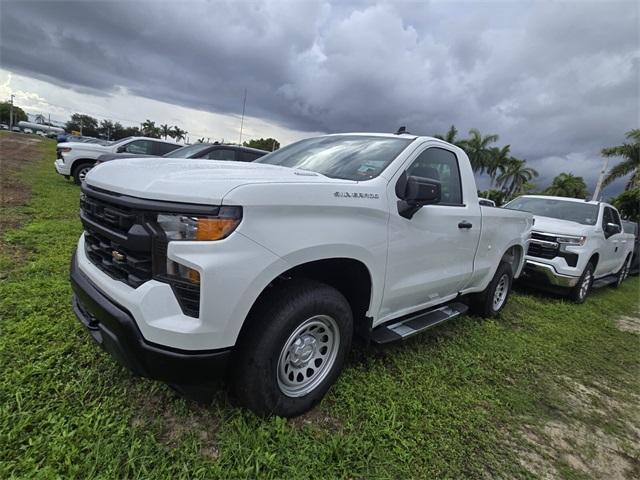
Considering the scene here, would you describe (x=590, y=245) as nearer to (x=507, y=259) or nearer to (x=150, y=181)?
(x=507, y=259)

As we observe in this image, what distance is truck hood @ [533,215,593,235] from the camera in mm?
6125

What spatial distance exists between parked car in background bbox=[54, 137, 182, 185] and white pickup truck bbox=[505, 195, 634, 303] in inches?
387

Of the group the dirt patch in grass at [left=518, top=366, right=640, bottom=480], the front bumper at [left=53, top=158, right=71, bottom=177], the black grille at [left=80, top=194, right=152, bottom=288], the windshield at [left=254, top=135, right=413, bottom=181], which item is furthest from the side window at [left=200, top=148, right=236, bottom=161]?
the dirt patch in grass at [left=518, top=366, right=640, bottom=480]

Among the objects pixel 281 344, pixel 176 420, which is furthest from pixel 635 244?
pixel 176 420

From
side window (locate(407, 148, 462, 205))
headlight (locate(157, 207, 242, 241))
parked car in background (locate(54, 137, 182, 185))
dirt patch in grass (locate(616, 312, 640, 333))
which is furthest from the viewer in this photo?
parked car in background (locate(54, 137, 182, 185))

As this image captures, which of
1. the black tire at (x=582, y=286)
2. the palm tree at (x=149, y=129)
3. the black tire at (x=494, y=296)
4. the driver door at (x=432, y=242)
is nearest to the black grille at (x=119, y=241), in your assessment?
the driver door at (x=432, y=242)

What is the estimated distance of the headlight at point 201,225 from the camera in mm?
1792

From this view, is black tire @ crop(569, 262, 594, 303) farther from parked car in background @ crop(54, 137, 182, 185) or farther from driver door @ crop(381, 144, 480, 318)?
parked car in background @ crop(54, 137, 182, 185)

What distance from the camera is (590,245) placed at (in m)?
6.16

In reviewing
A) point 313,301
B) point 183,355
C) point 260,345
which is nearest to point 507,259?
point 313,301

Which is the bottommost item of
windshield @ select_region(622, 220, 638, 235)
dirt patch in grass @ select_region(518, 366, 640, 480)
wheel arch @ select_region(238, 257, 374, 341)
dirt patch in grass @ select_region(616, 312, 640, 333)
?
dirt patch in grass @ select_region(518, 366, 640, 480)

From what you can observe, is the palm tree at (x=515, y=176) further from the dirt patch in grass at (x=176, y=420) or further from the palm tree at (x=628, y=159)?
the dirt patch in grass at (x=176, y=420)

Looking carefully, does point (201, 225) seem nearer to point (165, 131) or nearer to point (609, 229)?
point (609, 229)

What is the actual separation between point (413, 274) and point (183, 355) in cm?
185
